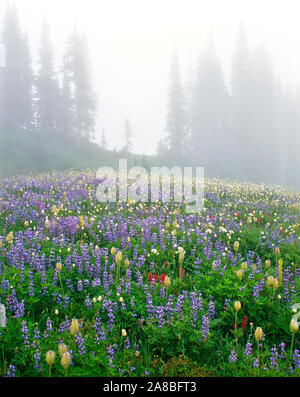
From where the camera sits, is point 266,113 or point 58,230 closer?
point 58,230

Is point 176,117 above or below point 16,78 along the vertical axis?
below

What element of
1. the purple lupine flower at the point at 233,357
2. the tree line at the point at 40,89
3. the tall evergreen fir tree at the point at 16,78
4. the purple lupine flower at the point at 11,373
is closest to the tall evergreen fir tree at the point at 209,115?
the tree line at the point at 40,89

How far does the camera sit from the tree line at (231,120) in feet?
159

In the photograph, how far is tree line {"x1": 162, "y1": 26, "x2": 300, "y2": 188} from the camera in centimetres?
4850

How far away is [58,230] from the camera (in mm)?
6141

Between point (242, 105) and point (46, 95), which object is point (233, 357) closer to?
point (46, 95)

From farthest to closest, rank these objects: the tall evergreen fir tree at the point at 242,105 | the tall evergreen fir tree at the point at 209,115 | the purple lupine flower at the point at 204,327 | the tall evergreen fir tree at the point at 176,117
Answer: the tall evergreen fir tree at the point at 242,105 → the tall evergreen fir tree at the point at 209,115 → the tall evergreen fir tree at the point at 176,117 → the purple lupine flower at the point at 204,327

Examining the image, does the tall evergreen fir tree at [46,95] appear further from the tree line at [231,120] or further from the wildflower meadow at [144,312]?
the wildflower meadow at [144,312]

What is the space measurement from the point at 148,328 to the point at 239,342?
1.06 meters

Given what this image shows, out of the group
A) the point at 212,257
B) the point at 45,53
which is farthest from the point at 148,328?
the point at 45,53

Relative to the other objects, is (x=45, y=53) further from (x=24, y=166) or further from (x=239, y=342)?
(x=239, y=342)

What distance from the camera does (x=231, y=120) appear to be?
5219 cm

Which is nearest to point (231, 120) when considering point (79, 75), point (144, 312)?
point (79, 75)
